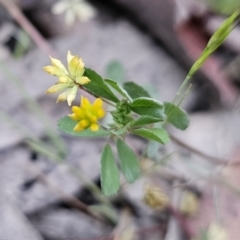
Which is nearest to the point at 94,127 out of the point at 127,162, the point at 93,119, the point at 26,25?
the point at 93,119

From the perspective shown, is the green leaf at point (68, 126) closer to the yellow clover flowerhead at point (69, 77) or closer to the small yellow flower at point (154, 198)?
the yellow clover flowerhead at point (69, 77)

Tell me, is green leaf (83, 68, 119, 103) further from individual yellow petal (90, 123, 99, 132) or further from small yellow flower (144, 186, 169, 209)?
small yellow flower (144, 186, 169, 209)

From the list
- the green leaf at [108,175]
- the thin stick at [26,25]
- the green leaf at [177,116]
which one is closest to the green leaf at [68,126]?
the green leaf at [108,175]

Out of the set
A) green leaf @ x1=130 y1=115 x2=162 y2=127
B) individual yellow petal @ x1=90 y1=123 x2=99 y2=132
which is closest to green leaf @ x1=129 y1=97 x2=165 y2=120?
green leaf @ x1=130 y1=115 x2=162 y2=127

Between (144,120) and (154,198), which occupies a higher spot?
(144,120)

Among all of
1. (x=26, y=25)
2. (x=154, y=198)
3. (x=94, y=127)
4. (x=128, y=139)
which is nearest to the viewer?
(x=94, y=127)

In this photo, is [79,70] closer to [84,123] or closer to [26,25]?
[84,123]
